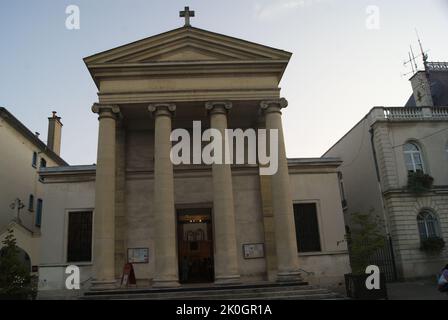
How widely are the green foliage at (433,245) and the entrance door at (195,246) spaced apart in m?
11.8

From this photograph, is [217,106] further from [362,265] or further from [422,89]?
[422,89]

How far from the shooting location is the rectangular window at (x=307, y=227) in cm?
2047

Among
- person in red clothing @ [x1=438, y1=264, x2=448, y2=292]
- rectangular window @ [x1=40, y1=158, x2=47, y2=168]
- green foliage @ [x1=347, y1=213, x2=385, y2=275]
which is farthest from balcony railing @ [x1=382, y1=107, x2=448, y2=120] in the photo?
rectangular window @ [x1=40, y1=158, x2=47, y2=168]

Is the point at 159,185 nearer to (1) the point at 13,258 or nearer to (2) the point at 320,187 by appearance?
(1) the point at 13,258

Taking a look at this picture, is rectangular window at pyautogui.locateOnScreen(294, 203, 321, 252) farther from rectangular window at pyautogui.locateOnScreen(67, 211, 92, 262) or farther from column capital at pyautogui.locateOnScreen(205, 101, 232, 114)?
rectangular window at pyautogui.locateOnScreen(67, 211, 92, 262)

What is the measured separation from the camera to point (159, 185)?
16.7 meters

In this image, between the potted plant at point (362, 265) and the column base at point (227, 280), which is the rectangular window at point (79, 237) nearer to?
the column base at point (227, 280)

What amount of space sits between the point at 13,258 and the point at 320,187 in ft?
48.2

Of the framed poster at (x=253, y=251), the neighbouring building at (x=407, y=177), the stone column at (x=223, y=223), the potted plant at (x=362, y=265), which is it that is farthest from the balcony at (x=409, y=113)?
the stone column at (x=223, y=223)

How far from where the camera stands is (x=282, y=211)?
17094mm

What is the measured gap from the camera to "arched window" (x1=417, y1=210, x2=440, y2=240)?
23141 mm

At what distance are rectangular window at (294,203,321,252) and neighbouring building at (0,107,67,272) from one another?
14.7 m

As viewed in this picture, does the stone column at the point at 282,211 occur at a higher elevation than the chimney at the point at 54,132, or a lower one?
lower
